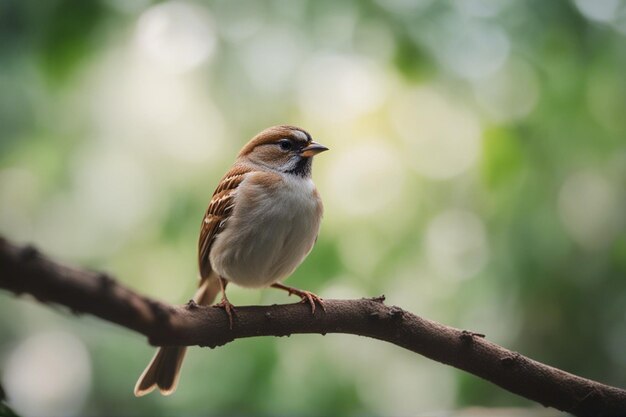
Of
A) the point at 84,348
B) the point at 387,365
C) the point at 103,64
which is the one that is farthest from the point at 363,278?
the point at 103,64

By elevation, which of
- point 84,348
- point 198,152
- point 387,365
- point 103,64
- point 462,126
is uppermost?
point 462,126

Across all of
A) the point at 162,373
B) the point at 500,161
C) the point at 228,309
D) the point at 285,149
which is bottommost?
the point at 162,373

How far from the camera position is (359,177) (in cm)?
449

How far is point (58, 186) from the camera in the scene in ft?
14.3

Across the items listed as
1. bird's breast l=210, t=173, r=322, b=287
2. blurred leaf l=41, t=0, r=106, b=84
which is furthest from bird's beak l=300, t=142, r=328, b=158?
blurred leaf l=41, t=0, r=106, b=84

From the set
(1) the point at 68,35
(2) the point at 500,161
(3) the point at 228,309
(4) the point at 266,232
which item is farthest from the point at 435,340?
(1) the point at 68,35

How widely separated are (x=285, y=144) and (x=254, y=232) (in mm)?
720

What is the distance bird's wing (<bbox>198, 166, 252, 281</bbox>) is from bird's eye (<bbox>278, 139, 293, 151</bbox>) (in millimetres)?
259

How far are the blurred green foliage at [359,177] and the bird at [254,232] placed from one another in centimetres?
68

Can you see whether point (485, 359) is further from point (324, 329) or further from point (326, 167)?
point (326, 167)

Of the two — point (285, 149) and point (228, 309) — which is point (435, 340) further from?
point (285, 149)

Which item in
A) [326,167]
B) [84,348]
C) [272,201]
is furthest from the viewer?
[326,167]

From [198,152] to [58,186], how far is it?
2.99 feet

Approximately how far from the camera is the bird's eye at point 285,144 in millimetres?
3883
